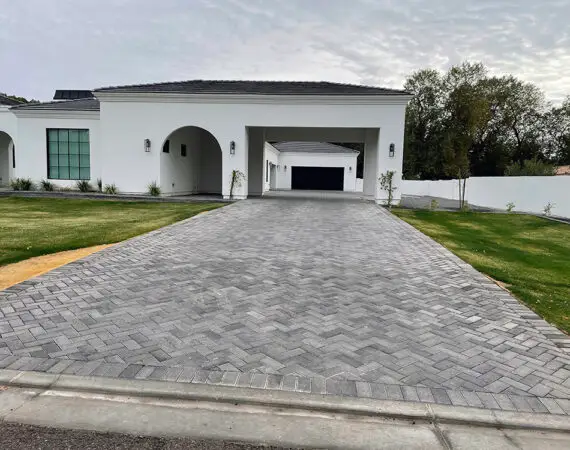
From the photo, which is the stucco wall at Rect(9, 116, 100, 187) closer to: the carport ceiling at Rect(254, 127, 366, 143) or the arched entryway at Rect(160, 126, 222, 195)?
the arched entryway at Rect(160, 126, 222, 195)

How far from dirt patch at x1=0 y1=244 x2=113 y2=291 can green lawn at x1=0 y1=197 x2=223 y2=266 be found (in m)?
0.26

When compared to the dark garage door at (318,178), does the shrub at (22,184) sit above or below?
below

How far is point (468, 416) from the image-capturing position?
2.64 metres

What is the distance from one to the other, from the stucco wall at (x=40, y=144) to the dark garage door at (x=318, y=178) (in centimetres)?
2000

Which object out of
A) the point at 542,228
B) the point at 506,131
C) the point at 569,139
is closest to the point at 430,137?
the point at 506,131

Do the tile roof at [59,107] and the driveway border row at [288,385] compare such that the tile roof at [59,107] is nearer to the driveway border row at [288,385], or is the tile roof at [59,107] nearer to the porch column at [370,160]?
the porch column at [370,160]

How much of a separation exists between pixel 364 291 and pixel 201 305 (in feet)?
7.01

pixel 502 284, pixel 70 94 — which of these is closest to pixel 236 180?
→ pixel 502 284

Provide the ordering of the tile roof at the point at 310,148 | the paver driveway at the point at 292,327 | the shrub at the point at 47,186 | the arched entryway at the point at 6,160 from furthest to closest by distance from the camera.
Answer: the tile roof at the point at 310,148
the arched entryway at the point at 6,160
the shrub at the point at 47,186
the paver driveway at the point at 292,327

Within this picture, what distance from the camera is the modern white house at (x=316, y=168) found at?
36.0 m

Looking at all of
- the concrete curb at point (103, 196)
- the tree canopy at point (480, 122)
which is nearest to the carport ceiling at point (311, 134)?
the concrete curb at point (103, 196)

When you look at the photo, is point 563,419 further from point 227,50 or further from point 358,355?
point 227,50

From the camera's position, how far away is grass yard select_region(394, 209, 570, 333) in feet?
17.4

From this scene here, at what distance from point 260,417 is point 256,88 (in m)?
18.0
